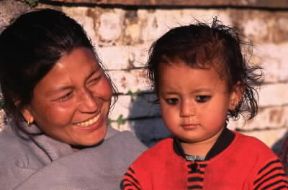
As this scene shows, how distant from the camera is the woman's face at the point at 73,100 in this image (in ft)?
9.22

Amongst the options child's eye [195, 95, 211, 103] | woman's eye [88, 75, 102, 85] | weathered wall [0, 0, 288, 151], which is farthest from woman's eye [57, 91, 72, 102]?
weathered wall [0, 0, 288, 151]

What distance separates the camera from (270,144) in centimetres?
494

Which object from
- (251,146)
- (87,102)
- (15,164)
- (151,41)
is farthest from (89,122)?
(151,41)

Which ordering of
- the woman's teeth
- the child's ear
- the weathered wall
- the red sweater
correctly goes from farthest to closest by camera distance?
1. the weathered wall
2. the woman's teeth
3. the child's ear
4. the red sweater

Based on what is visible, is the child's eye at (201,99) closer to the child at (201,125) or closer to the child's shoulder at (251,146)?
the child at (201,125)

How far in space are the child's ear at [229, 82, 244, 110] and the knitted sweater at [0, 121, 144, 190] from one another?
75 cm

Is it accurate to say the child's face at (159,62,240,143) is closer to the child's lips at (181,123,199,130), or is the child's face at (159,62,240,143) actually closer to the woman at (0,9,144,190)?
the child's lips at (181,123,199,130)

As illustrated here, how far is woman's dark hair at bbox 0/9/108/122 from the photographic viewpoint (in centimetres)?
282

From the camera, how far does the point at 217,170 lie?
2.54m

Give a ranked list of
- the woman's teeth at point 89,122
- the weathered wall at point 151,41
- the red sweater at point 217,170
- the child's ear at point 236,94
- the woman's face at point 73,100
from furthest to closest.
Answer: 1. the weathered wall at point 151,41
2. the woman's teeth at point 89,122
3. the woman's face at point 73,100
4. the child's ear at point 236,94
5. the red sweater at point 217,170

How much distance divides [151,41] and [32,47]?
164cm

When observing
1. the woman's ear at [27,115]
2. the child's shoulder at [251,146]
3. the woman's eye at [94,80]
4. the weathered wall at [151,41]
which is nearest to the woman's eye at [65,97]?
the woman's eye at [94,80]

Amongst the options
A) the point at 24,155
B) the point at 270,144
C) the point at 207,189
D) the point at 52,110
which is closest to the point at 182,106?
the point at 207,189

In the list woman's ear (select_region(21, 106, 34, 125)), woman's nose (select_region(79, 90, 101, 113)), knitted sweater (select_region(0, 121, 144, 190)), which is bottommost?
knitted sweater (select_region(0, 121, 144, 190))
